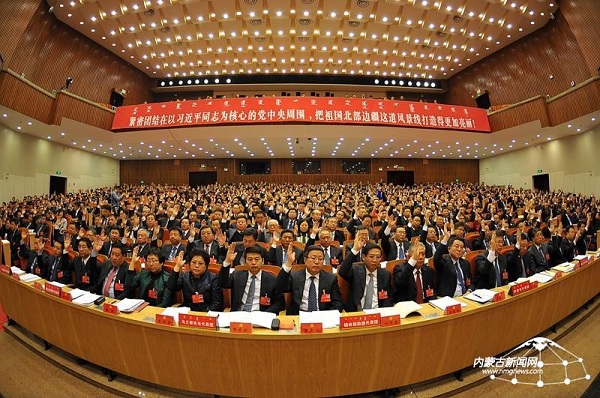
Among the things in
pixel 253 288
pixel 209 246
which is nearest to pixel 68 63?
pixel 209 246

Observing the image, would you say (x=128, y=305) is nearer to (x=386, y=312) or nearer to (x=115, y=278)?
(x=115, y=278)

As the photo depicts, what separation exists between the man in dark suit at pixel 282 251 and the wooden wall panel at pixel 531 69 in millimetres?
16287

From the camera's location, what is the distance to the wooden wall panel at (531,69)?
13.8 meters

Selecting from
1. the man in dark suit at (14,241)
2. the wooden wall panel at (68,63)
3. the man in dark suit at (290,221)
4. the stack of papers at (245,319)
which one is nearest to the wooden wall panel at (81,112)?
the wooden wall panel at (68,63)

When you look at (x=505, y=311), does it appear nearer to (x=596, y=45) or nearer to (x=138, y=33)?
(x=596, y=45)

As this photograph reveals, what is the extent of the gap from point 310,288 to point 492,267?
2.25 meters

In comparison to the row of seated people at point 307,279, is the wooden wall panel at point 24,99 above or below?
above

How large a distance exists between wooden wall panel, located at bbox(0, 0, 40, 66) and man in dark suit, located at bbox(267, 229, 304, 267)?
1309 centimetres

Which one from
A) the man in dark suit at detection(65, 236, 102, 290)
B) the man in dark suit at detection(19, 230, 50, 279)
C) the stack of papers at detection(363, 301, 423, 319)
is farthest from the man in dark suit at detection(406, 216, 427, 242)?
the man in dark suit at detection(19, 230, 50, 279)

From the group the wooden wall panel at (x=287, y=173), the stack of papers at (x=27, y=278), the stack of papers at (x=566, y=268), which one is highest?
the wooden wall panel at (x=287, y=173)

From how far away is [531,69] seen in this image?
53.1 feet

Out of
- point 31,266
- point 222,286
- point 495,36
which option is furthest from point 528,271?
point 495,36

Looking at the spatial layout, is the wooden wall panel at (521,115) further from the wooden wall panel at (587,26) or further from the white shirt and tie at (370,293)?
the white shirt and tie at (370,293)

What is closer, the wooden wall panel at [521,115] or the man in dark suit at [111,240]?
the man in dark suit at [111,240]
